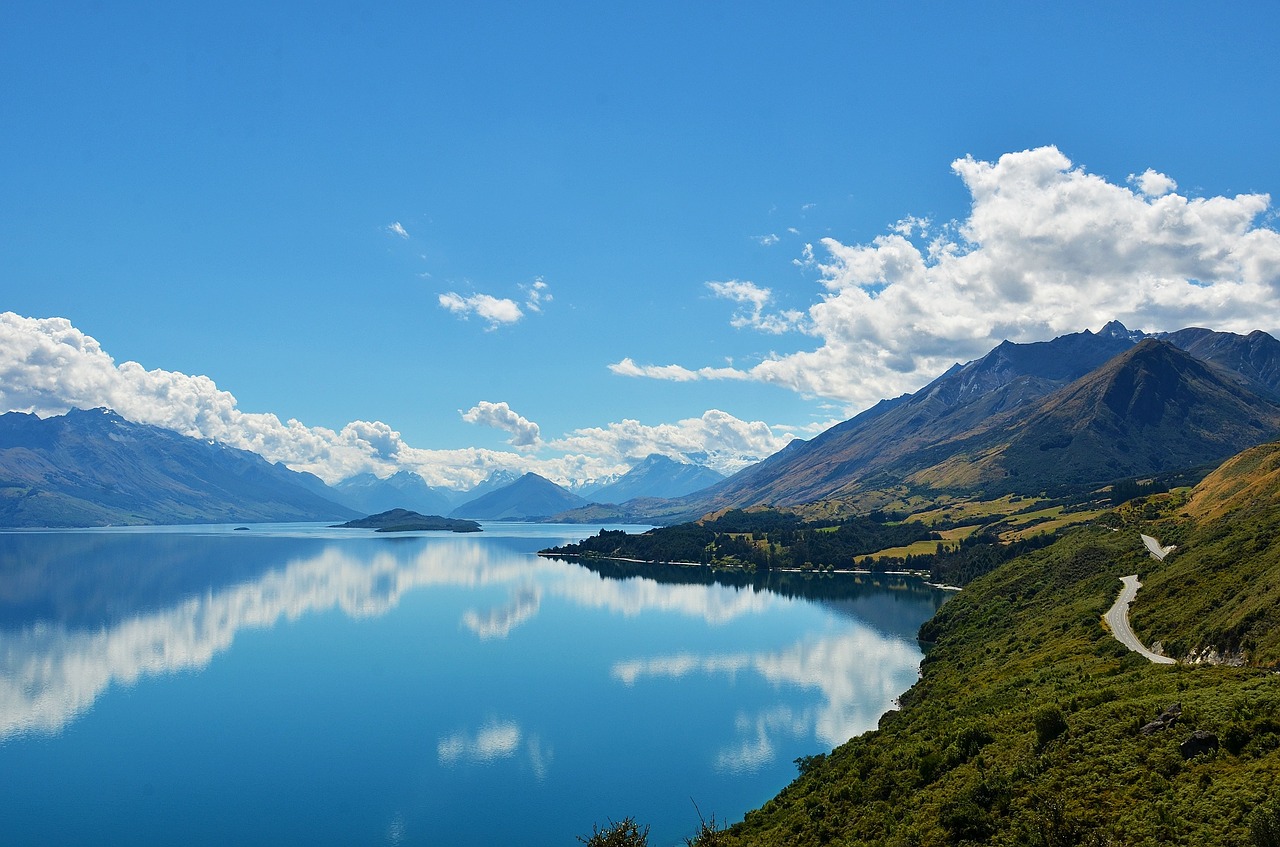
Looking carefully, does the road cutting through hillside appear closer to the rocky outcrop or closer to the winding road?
Answer: the winding road

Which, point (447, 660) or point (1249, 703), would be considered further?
point (447, 660)

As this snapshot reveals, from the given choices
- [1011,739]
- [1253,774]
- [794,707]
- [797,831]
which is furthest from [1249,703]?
[794,707]

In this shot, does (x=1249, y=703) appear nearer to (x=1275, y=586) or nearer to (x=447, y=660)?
(x=1275, y=586)

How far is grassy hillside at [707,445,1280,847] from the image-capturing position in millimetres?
32531

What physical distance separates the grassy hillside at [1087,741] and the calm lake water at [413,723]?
16.9m

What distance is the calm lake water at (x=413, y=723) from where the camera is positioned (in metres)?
68.6

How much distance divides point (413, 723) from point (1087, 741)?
8292 cm

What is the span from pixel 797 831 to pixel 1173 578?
208 ft

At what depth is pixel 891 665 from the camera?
121 m

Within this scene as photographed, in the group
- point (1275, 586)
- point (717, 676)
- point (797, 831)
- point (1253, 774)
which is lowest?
point (717, 676)

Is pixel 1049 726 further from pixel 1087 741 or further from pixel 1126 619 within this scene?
pixel 1126 619

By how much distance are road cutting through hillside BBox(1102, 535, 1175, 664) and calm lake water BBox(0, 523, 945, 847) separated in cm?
3017

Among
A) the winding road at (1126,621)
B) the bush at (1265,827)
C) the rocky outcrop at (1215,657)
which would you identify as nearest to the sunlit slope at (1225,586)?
the rocky outcrop at (1215,657)

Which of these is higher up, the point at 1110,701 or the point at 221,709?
the point at 1110,701
